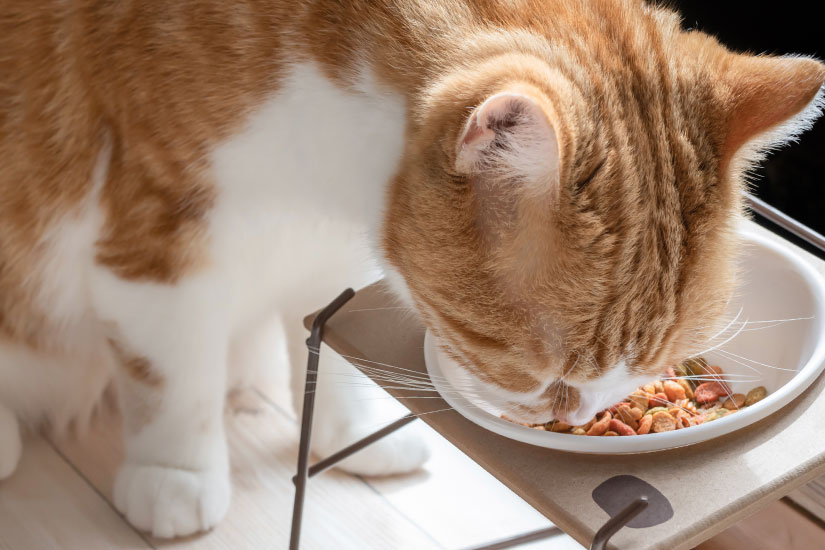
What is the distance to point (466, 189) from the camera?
2.70ft

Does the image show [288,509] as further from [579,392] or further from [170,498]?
[579,392]

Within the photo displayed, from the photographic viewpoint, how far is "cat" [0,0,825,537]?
2.66 ft

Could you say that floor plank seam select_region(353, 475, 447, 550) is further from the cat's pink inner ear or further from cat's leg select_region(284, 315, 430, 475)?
the cat's pink inner ear

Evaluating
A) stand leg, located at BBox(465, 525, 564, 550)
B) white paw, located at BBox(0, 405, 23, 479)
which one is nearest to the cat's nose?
stand leg, located at BBox(465, 525, 564, 550)

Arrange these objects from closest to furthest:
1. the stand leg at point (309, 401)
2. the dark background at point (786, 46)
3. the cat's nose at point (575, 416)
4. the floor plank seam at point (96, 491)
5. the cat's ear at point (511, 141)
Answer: the cat's ear at point (511, 141) → the cat's nose at point (575, 416) → the stand leg at point (309, 401) → the floor plank seam at point (96, 491) → the dark background at point (786, 46)

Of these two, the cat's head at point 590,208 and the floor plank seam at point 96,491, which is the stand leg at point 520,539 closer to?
the cat's head at point 590,208

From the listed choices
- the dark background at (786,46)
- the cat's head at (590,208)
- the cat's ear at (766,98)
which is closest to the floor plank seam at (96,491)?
the cat's head at (590,208)

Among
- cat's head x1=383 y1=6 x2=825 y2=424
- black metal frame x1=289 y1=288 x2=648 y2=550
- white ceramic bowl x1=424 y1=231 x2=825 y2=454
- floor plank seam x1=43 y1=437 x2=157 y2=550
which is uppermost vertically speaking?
cat's head x1=383 y1=6 x2=825 y2=424

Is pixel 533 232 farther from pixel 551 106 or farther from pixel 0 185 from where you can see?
pixel 0 185

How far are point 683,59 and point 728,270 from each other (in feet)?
0.67

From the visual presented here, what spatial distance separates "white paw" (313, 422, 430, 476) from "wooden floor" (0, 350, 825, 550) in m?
0.03

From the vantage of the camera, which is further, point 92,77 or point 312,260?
Answer: point 312,260

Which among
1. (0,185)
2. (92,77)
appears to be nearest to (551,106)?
(92,77)

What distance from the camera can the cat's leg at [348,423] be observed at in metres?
1.45
